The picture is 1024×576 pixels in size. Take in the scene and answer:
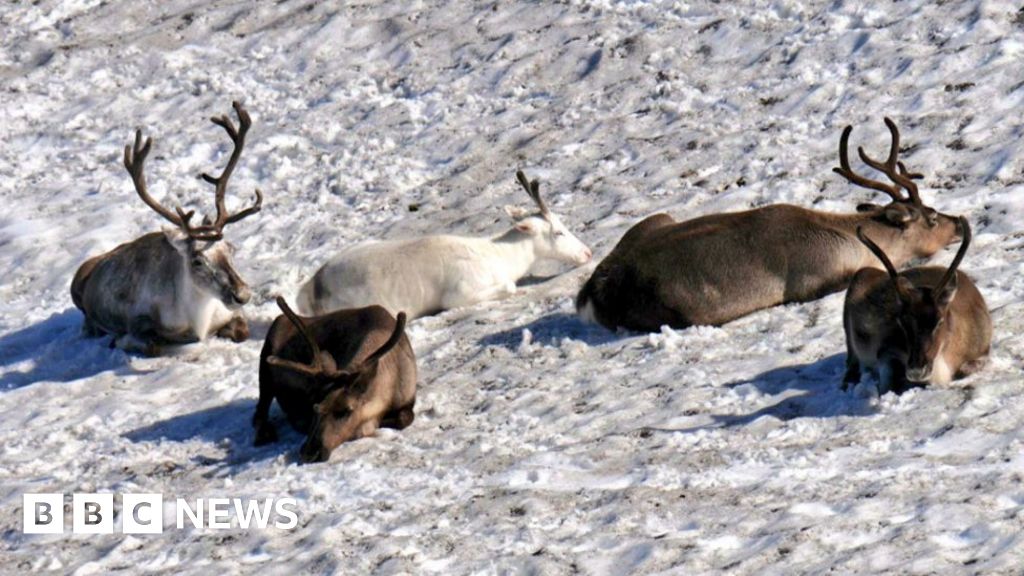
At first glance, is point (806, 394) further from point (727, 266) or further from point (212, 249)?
point (212, 249)

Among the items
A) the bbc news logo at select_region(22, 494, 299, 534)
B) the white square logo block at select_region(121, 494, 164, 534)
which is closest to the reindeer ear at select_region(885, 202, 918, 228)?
the bbc news logo at select_region(22, 494, 299, 534)

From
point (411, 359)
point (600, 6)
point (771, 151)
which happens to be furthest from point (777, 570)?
point (600, 6)

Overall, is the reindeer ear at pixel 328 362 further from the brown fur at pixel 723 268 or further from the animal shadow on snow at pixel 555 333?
the brown fur at pixel 723 268

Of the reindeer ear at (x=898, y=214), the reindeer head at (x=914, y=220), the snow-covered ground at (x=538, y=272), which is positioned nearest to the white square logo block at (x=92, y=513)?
the snow-covered ground at (x=538, y=272)

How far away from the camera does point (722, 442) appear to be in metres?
9.01

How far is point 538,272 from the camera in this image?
497 inches

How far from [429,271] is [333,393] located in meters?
2.65

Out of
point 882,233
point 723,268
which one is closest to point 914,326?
point 723,268

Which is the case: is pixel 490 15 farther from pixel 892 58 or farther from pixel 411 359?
pixel 411 359

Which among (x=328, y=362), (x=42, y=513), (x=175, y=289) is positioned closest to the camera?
(x=42, y=513)

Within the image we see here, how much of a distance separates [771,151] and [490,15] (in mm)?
3798

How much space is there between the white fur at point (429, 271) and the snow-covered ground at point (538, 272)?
166 mm

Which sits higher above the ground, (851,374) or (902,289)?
(902,289)

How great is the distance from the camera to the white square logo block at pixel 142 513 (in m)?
8.97
